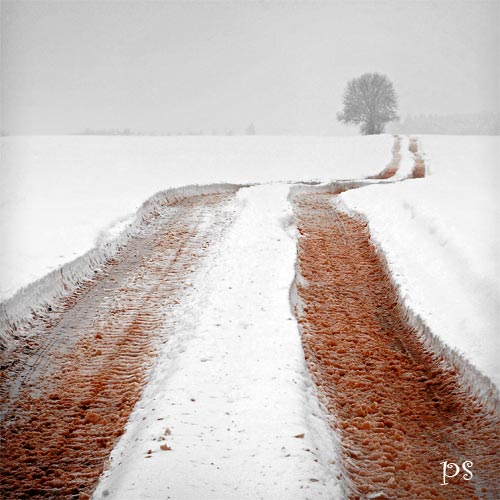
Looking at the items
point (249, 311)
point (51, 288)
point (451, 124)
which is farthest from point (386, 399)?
point (451, 124)

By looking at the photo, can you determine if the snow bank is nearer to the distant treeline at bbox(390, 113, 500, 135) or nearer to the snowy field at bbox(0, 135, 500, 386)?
the snowy field at bbox(0, 135, 500, 386)

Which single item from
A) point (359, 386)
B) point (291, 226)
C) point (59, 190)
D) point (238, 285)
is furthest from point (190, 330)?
point (59, 190)

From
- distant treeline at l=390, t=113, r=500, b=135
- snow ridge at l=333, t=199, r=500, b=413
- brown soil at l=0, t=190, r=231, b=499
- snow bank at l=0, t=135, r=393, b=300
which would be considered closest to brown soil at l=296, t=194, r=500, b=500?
snow ridge at l=333, t=199, r=500, b=413

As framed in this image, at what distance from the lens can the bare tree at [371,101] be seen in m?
65.1

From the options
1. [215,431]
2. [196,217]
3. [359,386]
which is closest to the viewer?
[215,431]

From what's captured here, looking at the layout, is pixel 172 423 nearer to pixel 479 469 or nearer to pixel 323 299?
pixel 479 469

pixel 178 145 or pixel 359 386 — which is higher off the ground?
pixel 178 145

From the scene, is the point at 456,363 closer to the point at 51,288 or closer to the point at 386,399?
the point at 386,399

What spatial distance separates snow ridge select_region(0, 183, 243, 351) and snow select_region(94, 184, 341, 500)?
6.43 ft

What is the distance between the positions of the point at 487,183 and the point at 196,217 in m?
14.7

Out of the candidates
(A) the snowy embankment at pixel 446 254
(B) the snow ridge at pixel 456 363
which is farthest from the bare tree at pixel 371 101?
(B) the snow ridge at pixel 456 363

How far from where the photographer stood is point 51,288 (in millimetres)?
7613

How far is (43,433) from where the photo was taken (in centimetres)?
450

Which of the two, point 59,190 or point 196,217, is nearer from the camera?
point 196,217
